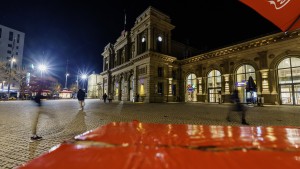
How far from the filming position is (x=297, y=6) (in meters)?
2.90

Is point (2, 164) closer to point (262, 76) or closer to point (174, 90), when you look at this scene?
point (262, 76)

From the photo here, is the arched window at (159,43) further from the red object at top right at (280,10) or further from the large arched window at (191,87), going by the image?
the red object at top right at (280,10)

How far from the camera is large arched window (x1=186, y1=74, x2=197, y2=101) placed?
99.0 feet

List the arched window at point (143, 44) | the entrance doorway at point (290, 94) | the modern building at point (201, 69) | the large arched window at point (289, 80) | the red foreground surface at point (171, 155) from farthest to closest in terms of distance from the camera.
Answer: the arched window at point (143, 44), the modern building at point (201, 69), the entrance doorway at point (290, 94), the large arched window at point (289, 80), the red foreground surface at point (171, 155)

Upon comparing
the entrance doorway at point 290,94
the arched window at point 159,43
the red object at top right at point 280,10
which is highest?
the arched window at point 159,43

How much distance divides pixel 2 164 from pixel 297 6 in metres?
6.31

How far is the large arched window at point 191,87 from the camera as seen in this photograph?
30.2m

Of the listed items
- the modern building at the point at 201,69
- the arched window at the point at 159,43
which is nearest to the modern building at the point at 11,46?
the modern building at the point at 201,69

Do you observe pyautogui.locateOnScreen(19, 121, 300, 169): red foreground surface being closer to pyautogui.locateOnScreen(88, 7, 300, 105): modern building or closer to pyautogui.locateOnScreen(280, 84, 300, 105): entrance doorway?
pyautogui.locateOnScreen(88, 7, 300, 105): modern building

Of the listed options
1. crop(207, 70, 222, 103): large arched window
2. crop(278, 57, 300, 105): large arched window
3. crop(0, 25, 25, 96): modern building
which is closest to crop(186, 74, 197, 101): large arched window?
crop(207, 70, 222, 103): large arched window

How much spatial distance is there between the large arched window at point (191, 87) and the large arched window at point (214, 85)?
3005mm

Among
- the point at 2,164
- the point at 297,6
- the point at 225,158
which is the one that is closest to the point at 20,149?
the point at 2,164

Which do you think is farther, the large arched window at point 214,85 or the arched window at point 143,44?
the arched window at point 143,44

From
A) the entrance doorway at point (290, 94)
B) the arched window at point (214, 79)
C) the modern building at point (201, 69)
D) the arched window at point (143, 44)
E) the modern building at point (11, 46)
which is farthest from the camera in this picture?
the modern building at point (11, 46)
